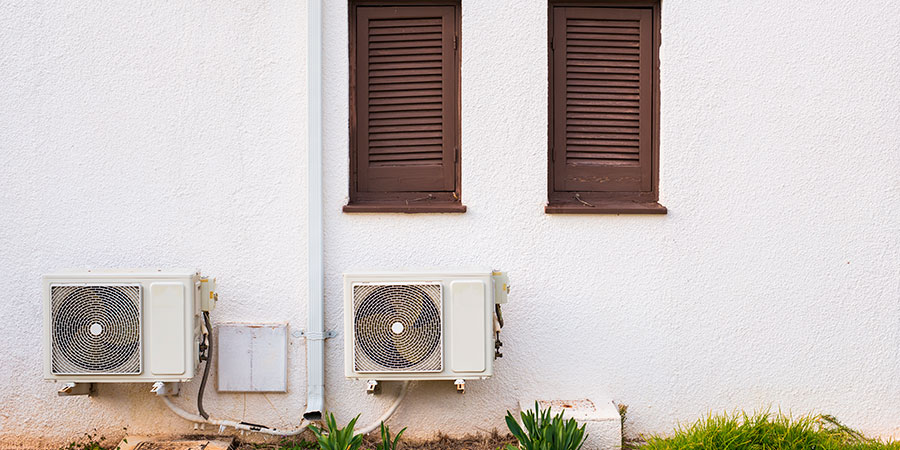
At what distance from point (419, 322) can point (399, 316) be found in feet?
0.35

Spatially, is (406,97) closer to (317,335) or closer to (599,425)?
(317,335)

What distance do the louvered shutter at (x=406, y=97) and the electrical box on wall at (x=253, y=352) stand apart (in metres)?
0.99

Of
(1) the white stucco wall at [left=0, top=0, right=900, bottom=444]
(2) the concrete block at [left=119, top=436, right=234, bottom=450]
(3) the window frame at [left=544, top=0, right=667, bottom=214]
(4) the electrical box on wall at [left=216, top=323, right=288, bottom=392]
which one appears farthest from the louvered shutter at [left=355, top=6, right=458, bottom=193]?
(2) the concrete block at [left=119, top=436, right=234, bottom=450]

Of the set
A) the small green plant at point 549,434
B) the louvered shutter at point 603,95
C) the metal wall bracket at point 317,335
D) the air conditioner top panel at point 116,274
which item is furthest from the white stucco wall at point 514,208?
the small green plant at point 549,434

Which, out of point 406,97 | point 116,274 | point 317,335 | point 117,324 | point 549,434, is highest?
point 406,97

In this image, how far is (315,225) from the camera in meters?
3.49

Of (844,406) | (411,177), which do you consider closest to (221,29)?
(411,177)

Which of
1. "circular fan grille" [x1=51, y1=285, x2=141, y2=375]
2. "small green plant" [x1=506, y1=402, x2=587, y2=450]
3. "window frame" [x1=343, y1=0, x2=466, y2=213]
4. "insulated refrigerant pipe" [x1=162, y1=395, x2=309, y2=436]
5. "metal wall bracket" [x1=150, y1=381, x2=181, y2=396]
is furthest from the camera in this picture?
"window frame" [x1=343, y1=0, x2=466, y2=213]

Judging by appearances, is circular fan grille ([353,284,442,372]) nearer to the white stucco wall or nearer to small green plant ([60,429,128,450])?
the white stucco wall

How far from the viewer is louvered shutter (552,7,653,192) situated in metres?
3.65

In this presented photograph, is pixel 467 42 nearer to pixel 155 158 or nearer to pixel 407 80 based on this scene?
pixel 407 80

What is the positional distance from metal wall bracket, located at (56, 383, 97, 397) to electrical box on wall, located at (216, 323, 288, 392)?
713 millimetres

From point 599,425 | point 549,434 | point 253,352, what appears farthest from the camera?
point 253,352

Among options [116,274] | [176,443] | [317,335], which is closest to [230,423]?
[176,443]
